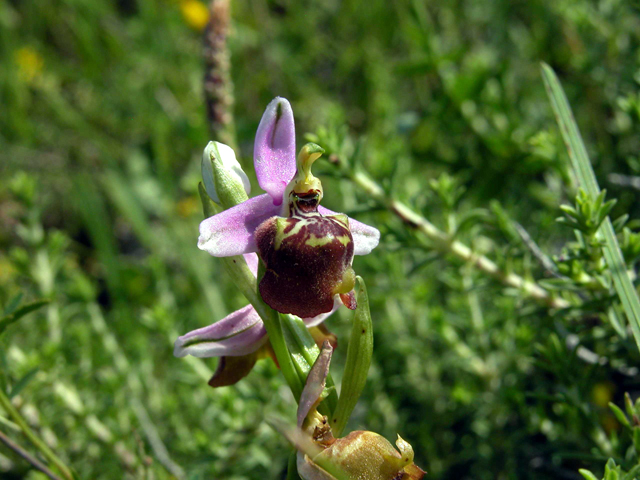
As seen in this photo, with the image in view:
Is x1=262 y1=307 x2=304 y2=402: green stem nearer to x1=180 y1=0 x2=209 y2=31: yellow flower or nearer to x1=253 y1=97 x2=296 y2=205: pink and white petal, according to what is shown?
x1=253 y1=97 x2=296 y2=205: pink and white petal

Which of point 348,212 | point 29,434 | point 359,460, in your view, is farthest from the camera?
point 348,212

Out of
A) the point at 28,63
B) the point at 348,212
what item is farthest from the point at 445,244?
the point at 28,63

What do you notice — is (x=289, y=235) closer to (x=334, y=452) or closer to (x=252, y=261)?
(x=252, y=261)

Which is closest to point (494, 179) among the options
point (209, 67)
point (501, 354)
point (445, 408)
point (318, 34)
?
point (501, 354)

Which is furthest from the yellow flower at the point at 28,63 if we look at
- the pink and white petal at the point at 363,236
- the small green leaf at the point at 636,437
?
the small green leaf at the point at 636,437

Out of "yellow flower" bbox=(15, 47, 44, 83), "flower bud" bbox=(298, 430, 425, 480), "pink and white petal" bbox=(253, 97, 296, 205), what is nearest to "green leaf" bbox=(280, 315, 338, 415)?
"flower bud" bbox=(298, 430, 425, 480)

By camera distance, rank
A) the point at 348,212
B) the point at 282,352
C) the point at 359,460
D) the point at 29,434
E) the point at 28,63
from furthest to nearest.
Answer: the point at 28,63 < the point at 348,212 < the point at 29,434 < the point at 282,352 < the point at 359,460

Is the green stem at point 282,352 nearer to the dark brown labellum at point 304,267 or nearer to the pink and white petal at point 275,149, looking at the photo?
the dark brown labellum at point 304,267
